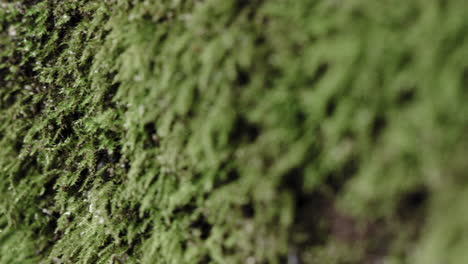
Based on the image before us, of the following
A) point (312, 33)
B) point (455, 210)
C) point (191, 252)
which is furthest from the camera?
point (191, 252)

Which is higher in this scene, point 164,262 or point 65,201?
point 65,201

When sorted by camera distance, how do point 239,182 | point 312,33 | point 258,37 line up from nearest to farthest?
point 312,33 → point 258,37 → point 239,182

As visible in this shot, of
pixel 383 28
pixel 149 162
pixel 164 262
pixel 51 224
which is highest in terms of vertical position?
pixel 383 28

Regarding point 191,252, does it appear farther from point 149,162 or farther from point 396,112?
point 396,112

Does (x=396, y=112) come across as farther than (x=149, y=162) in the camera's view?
No

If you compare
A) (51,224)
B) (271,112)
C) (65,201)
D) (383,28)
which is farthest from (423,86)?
(51,224)

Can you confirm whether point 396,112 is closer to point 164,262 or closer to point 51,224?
point 164,262
